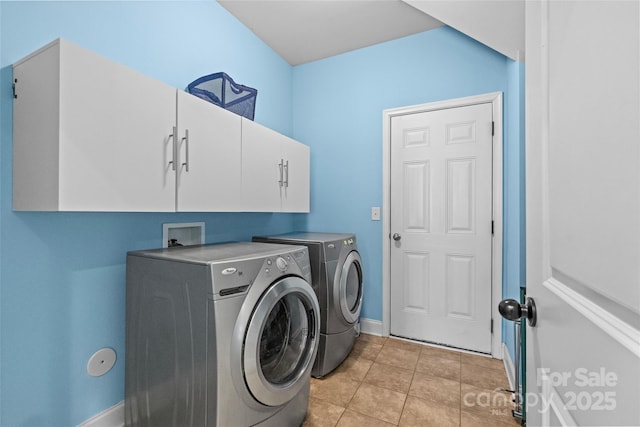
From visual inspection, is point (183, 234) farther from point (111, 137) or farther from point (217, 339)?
point (217, 339)

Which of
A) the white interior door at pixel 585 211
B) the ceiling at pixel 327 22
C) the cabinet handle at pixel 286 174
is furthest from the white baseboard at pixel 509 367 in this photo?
the ceiling at pixel 327 22

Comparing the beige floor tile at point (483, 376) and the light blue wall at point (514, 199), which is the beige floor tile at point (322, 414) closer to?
the beige floor tile at point (483, 376)

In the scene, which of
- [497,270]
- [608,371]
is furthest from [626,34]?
[497,270]

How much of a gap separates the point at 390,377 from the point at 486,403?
0.58 meters

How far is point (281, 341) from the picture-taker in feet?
4.89

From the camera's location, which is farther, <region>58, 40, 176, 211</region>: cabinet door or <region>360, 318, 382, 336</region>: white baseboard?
<region>360, 318, 382, 336</region>: white baseboard

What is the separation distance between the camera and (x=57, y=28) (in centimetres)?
125

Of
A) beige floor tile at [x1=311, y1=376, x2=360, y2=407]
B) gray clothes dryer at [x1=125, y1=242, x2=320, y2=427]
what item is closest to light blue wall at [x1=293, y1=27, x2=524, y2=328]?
beige floor tile at [x1=311, y1=376, x2=360, y2=407]

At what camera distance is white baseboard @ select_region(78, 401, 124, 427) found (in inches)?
53.6

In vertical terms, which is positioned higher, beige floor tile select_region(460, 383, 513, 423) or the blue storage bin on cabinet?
the blue storage bin on cabinet

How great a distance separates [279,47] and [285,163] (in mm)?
1243

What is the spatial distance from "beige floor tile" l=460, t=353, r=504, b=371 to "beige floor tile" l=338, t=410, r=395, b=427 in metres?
1.01

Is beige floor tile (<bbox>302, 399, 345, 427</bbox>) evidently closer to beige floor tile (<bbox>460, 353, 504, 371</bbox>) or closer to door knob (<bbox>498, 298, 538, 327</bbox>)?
beige floor tile (<bbox>460, 353, 504, 371</bbox>)

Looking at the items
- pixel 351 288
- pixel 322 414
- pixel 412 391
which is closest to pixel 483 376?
pixel 412 391
